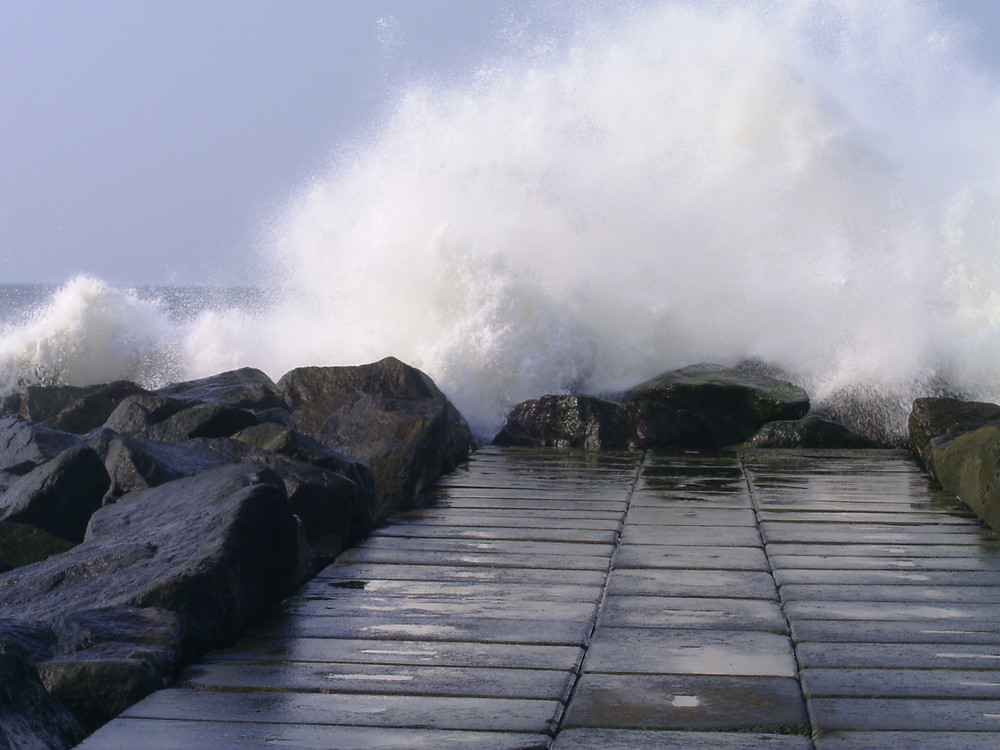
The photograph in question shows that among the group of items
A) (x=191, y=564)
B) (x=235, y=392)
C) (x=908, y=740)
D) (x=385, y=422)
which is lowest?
(x=908, y=740)

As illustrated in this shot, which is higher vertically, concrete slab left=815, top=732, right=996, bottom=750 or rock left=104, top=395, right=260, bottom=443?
rock left=104, top=395, right=260, bottom=443

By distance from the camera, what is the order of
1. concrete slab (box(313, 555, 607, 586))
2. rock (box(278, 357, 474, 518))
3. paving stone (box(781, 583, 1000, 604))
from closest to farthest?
paving stone (box(781, 583, 1000, 604)) → concrete slab (box(313, 555, 607, 586)) → rock (box(278, 357, 474, 518))

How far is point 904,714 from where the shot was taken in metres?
2.90

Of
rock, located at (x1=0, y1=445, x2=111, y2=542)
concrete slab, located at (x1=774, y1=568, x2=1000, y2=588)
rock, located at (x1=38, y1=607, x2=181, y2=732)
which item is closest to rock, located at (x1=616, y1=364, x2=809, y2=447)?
concrete slab, located at (x1=774, y1=568, x2=1000, y2=588)

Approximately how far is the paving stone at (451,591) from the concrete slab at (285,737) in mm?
1264

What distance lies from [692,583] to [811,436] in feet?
15.3

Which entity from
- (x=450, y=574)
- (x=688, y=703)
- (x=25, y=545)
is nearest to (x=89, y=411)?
(x=25, y=545)

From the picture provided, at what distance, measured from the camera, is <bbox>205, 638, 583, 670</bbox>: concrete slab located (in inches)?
133

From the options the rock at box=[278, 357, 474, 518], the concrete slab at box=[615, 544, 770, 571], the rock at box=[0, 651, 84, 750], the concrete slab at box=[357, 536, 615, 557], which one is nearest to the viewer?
the rock at box=[0, 651, 84, 750]

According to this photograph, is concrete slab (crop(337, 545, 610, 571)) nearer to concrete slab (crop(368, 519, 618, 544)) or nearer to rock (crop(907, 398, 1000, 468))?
concrete slab (crop(368, 519, 618, 544))

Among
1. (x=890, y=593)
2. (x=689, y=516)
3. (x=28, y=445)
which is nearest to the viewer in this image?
(x=890, y=593)

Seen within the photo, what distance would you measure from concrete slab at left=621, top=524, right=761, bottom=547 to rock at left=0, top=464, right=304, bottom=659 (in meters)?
1.56

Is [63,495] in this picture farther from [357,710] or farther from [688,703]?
[688,703]

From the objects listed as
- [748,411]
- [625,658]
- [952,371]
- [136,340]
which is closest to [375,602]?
[625,658]
